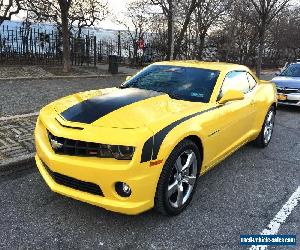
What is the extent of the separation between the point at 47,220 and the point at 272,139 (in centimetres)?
469

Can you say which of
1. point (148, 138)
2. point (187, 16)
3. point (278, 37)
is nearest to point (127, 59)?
point (187, 16)

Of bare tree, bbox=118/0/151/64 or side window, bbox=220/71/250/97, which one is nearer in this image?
side window, bbox=220/71/250/97

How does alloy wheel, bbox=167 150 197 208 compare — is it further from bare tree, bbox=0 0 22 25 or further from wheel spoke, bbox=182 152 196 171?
bare tree, bbox=0 0 22 25

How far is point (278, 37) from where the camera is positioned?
2716cm

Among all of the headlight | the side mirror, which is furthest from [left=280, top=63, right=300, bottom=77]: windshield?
the headlight

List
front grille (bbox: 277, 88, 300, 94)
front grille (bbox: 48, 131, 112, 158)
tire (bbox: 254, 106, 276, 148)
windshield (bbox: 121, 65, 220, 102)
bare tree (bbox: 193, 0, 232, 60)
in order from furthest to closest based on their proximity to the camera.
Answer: bare tree (bbox: 193, 0, 232, 60), front grille (bbox: 277, 88, 300, 94), tire (bbox: 254, 106, 276, 148), windshield (bbox: 121, 65, 220, 102), front grille (bbox: 48, 131, 112, 158)

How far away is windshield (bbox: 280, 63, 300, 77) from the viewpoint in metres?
10.6

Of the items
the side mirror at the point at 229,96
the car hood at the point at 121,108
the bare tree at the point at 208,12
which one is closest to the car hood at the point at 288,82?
the side mirror at the point at 229,96

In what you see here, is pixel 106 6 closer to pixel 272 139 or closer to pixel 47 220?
pixel 272 139

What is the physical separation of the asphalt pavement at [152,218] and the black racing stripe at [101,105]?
944 millimetres

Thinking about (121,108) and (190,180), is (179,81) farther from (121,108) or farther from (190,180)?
(190,180)

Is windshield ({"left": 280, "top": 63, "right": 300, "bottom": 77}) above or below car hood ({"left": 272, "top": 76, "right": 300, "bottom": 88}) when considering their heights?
above

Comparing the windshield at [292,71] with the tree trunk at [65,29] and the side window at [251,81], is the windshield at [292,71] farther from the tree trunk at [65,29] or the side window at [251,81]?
the tree trunk at [65,29]

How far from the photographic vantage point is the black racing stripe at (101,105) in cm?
362
